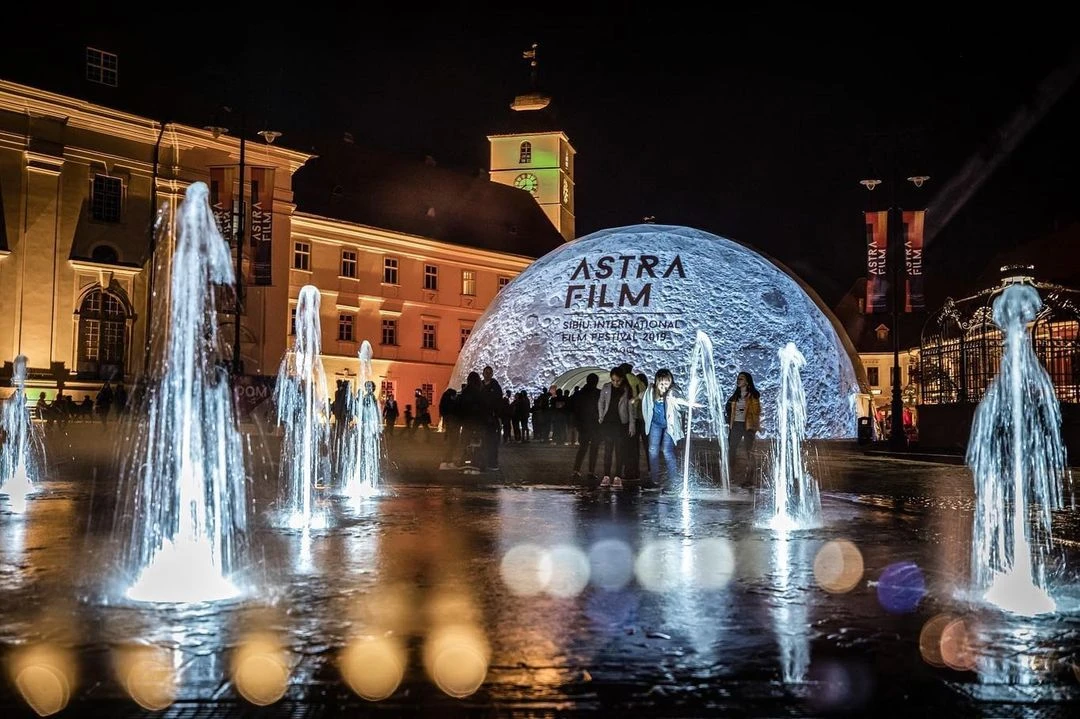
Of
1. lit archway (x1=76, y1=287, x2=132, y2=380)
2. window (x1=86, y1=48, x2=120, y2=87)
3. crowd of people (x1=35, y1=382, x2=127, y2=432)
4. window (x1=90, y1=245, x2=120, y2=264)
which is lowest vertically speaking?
crowd of people (x1=35, y1=382, x2=127, y2=432)

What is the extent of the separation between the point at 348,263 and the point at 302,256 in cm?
287

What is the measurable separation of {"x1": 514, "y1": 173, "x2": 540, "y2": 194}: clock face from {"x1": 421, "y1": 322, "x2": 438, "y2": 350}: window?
68.7 ft

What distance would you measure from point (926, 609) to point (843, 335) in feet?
107

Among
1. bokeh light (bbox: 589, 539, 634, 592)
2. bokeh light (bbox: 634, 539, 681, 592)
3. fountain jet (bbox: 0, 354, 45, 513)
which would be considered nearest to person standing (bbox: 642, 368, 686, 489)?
bokeh light (bbox: 634, 539, 681, 592)

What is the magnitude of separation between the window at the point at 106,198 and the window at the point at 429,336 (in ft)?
66.1

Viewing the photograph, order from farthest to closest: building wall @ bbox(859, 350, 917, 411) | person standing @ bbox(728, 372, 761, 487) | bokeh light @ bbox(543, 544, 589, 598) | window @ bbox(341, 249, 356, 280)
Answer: building wall @ bbox(859, 350, 917, 411) → window @ bbox(341, 249, 356, 280) → person standing @ bbox(728, 372, 761, 487) → bokeh light @ bbox(543, 544, 589, 598)

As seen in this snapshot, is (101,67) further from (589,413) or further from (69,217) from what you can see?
(589,413)

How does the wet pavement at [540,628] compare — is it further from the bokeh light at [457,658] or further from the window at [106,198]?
the window at [106,198]

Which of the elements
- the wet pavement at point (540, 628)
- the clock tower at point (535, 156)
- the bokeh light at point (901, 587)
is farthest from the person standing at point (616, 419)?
the clock tower at point (535, 156)

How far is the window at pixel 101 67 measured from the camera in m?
38.6

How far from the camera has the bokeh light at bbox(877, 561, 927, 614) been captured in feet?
20.3

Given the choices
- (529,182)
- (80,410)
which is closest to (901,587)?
(80,410)

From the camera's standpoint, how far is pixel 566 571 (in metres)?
7.27

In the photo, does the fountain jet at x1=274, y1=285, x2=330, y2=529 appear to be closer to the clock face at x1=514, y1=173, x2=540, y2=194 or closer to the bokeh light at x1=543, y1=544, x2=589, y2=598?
the bokeh light at x1=543, y1=544, x2=589, y2=598
